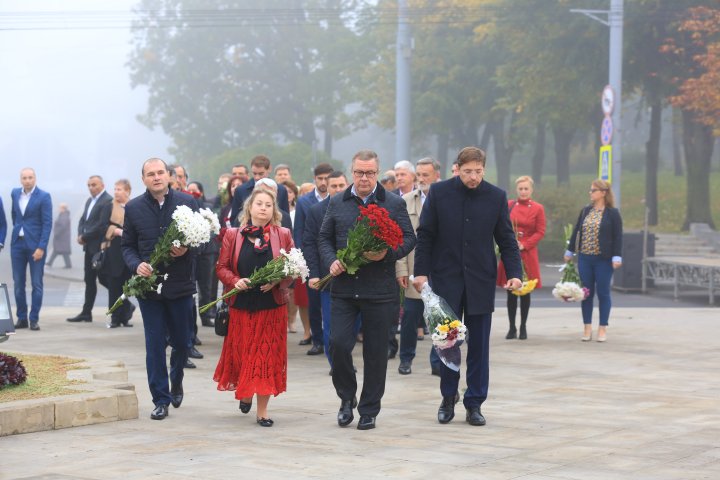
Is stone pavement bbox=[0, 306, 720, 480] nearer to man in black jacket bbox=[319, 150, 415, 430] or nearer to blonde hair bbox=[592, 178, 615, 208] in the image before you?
man in black jacket bbox=[319, 150, 415, 430]

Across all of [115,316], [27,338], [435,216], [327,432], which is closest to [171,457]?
[327,432]

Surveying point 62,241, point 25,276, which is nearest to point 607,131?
point 25,276

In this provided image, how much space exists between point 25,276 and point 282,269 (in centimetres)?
837

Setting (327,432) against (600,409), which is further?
(600,409)

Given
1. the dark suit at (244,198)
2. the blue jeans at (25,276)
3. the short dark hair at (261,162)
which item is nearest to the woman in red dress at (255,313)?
the short dark hair at (261,162)

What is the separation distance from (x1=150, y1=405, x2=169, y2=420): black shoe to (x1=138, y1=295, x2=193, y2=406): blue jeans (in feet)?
0.13

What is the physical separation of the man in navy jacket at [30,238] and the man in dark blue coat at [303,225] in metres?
4.14

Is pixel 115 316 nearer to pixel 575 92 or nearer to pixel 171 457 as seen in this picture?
pixel 171 457

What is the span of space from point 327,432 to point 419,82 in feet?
152

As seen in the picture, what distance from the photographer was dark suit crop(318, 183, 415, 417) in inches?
368

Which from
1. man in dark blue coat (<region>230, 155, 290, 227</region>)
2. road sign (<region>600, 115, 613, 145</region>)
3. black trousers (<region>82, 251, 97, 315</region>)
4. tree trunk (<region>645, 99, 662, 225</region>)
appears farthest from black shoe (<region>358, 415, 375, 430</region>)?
tree trunk (<region>645, 99, 662, 225</region>)

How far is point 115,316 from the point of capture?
56.6ft

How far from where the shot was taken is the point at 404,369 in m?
12.6

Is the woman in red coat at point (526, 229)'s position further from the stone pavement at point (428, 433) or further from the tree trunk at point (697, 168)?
the tree trunk at point (697, 168)
